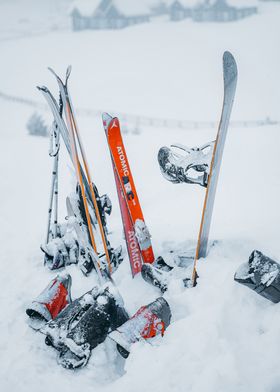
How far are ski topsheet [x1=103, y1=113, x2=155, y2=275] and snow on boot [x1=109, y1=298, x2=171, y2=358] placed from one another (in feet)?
3.13

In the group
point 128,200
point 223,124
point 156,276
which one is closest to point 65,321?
point 156,276

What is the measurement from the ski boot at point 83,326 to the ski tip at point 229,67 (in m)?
2.08

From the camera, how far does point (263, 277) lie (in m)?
2.61

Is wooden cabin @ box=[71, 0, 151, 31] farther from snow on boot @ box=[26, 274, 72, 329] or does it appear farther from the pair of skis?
snow on boot @ box=[26, 274, 72, 329]

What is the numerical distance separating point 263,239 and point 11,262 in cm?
297

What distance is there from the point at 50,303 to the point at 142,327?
3.11 feet

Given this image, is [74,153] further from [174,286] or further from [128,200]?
[174,286]

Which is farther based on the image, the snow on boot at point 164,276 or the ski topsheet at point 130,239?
the ski topsheet at point 130,239

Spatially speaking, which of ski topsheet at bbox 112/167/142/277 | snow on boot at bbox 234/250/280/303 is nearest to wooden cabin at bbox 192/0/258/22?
ski topsheet at bbox 112/167/142/277

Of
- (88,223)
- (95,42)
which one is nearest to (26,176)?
(88,223)

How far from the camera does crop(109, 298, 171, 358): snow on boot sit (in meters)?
2.66

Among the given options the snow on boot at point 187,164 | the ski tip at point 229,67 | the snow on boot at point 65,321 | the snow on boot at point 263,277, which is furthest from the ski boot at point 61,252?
the ski tip at point 229,67

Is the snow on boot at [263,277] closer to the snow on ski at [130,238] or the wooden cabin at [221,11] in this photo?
the snow on ski at [130,238]

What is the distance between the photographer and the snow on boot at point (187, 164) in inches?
126
